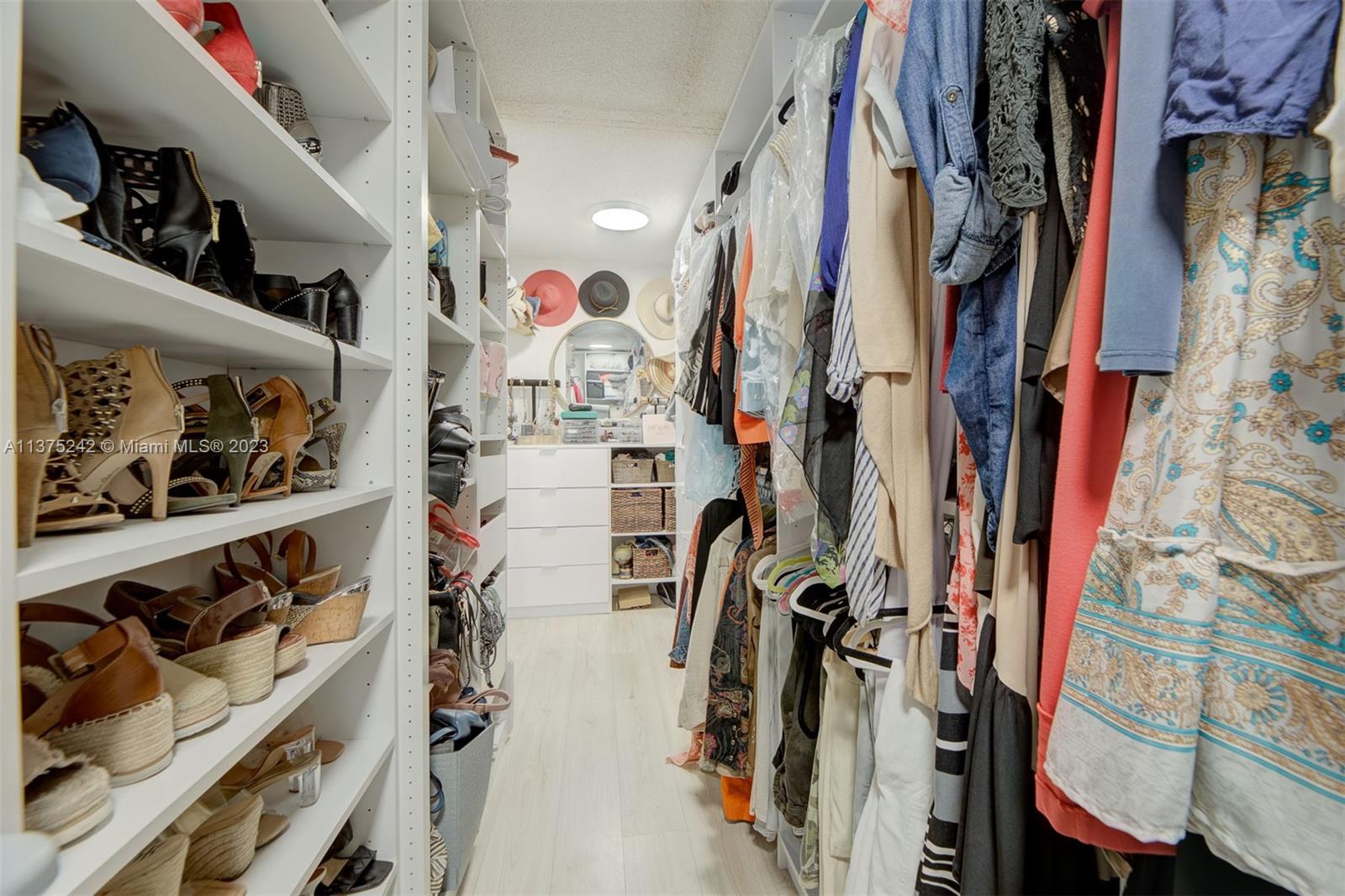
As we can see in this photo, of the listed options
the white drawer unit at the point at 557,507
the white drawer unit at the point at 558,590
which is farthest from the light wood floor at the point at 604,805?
the white drawer unit at the point at 557,507

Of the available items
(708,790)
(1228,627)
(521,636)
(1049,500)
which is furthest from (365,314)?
(521,636)

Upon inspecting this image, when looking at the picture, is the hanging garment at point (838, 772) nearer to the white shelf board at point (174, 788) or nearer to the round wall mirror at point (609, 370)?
the white shelf board at point (174, 788)

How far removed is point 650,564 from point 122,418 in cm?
284

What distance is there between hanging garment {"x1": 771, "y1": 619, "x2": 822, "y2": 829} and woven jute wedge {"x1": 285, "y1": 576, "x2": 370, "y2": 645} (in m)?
0.79

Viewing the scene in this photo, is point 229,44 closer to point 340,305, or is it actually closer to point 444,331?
point 340,305

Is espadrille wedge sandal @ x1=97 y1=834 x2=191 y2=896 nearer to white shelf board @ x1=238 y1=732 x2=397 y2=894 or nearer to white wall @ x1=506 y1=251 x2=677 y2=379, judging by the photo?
white shelf board @ x1=238 y1=732 x2=397 y2=894

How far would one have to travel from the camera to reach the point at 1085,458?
Answer: 475 mm

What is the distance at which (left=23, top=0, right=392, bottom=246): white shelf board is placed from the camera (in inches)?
18.4

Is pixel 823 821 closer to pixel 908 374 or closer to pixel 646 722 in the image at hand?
pixel 908 374

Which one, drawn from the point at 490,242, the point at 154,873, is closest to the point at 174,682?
the point at 154,873

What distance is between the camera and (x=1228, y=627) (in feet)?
1.27

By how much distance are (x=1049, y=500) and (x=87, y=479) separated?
96cm

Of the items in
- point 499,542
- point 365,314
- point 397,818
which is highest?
point 365,314

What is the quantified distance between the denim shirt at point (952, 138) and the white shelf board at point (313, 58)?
2.67ft
